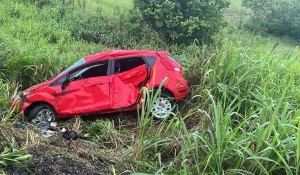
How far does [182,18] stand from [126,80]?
763 cm

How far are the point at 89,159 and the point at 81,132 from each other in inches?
83.3

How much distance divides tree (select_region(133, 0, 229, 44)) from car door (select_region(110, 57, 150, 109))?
6742 mm

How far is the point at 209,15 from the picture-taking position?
44.1 feet

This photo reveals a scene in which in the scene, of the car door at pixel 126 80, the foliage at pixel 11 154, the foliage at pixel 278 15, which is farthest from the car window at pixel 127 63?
the foliage at pixel 278 15

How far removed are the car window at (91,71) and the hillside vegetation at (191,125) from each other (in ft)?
2.65

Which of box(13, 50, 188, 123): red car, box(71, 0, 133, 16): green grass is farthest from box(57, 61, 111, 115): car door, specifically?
box(71, 0, 133, 16): green grass

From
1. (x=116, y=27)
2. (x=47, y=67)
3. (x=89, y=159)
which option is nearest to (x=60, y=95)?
(x=47, y=67)

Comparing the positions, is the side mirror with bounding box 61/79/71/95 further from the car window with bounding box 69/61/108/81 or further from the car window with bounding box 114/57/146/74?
the car window with bounding box 114/57/146/74

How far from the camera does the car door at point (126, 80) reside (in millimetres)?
6031

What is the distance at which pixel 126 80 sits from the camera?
6125 mm

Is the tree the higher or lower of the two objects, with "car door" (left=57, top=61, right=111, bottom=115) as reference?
higher

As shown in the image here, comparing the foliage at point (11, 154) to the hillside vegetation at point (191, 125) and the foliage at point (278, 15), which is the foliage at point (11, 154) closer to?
the hillside vegetation at point (191, 125)

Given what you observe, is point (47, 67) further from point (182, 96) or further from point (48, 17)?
point (48, 17)

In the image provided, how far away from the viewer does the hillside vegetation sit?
3.06m
